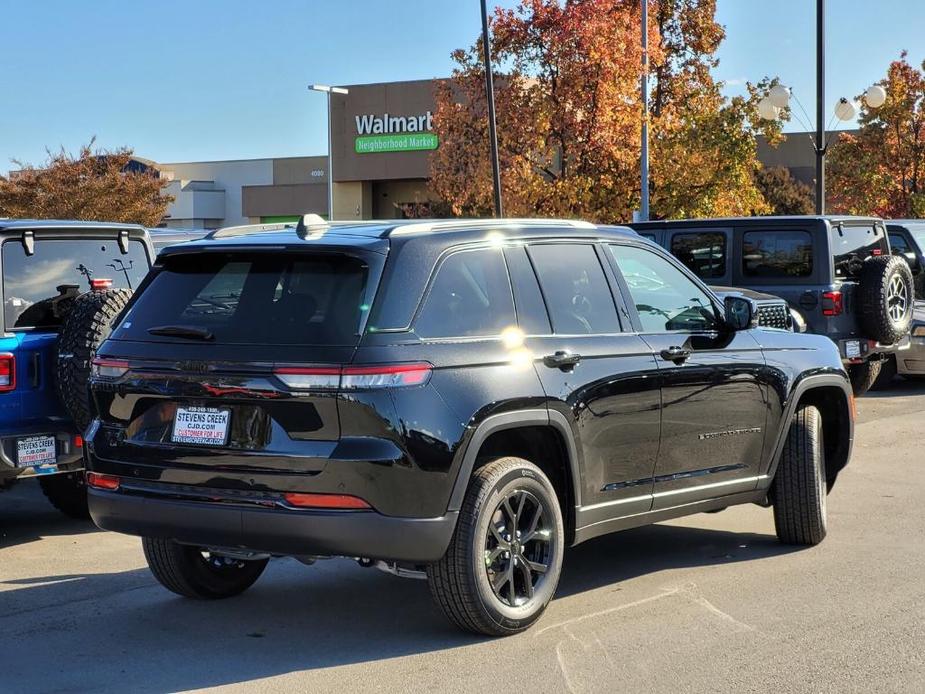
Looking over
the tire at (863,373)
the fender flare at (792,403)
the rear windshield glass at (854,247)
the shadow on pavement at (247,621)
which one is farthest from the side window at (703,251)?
the shadow on pavement at (247,621)

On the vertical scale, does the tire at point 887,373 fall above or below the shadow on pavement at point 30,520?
above

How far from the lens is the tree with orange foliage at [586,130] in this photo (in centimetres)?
2880

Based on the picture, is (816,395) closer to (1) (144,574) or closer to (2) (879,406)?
(1) (144,574)

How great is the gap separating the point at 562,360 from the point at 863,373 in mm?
9603

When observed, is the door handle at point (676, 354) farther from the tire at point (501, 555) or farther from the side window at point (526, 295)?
the tire at point (501, 555)

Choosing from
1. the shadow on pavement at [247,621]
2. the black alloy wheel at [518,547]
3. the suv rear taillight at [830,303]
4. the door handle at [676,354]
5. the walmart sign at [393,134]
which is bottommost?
the shadow on pavement at [247,621]

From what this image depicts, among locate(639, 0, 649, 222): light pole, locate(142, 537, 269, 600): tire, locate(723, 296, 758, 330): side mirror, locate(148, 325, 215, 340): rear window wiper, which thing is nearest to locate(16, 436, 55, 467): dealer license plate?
locate(142, 537, 269, 600): tire

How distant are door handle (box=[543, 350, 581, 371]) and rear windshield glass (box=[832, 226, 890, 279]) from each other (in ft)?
28.2

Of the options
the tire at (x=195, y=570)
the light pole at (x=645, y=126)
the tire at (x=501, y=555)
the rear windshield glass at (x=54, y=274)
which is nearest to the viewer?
the tire at (x=501, y=555)

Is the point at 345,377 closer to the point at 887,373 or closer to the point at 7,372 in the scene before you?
the point at 7,372

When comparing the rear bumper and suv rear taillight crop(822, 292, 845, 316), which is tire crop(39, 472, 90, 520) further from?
suv rear taillight crop(822, 292, 845, 316)

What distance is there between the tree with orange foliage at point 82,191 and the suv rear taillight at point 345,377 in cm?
3865

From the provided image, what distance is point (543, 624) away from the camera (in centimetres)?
624

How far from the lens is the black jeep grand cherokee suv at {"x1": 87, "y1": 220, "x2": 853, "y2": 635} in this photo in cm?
549
